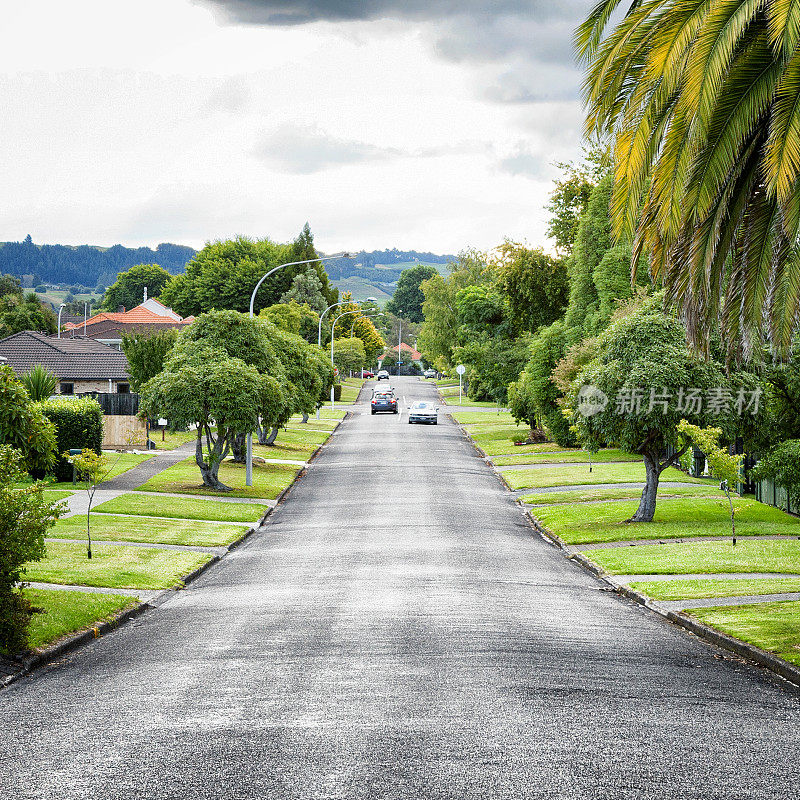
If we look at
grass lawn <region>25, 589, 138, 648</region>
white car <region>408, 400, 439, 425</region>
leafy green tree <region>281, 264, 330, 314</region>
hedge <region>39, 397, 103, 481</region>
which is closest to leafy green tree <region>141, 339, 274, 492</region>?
hedge <region>39, 397, 103, 481</region>

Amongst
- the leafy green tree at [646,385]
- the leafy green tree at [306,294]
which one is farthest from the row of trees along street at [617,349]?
the leafy green tree at [306,294]

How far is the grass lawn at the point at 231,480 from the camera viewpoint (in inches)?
1201

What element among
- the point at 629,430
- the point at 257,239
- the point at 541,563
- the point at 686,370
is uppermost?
the point at 257,239

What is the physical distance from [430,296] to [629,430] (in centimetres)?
8196

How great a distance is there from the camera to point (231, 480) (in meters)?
34.3

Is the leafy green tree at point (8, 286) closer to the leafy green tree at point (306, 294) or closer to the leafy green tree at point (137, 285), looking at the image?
the leafy green tree at point (137, 285)

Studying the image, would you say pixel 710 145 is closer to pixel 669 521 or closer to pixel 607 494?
pixel 669 521

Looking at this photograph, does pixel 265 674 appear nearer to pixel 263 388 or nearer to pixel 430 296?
pixel 263 388

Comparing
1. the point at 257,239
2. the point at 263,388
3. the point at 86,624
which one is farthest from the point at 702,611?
the point at 257,239

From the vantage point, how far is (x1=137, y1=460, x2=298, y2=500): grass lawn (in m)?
30.5

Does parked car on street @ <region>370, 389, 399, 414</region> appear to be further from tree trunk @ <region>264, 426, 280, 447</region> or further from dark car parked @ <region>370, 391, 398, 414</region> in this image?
tree trunk @ <region>264, 426, 280, 447</region>

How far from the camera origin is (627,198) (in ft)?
38.1

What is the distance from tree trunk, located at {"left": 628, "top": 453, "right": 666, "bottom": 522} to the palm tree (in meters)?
12.8

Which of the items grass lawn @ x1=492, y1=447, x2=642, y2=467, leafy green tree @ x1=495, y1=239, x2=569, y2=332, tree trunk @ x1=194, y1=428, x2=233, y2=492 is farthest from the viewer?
leafy green tree @ x1=495, y1=239, x2=569, y2=332
